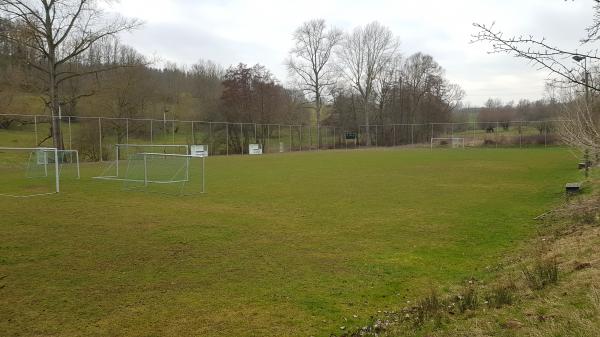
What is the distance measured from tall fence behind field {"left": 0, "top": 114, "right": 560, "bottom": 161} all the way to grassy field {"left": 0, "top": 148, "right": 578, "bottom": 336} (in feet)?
53.5

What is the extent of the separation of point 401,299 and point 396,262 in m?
1.51

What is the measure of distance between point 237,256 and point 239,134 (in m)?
41.1

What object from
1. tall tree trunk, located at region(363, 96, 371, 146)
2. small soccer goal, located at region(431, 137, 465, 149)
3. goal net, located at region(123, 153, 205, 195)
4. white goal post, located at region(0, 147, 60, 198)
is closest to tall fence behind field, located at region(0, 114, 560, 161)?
tall tree trunk, located at region(363, 96, 371, 146)

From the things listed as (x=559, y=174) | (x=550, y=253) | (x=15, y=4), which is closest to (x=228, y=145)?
(x=15, y=4)

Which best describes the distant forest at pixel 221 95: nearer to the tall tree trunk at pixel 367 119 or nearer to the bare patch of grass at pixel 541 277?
the tall tree trunk at pixel 367 119

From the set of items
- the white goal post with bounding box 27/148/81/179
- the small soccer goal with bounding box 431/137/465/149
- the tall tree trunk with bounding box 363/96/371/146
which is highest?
the tall tree trunk with bounding box 363/96/371/146

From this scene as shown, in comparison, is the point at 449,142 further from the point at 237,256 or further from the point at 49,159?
the point at 237,256

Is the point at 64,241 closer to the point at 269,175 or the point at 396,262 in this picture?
the point at 396,262

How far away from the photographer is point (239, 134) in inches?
1869

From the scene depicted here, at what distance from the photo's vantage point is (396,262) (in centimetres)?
668

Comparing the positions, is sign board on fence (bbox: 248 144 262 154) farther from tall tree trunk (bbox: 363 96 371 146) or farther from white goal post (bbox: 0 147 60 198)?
white goal post (bbox: 0 147 60 198)

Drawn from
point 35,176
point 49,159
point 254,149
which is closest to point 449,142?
point 254,149

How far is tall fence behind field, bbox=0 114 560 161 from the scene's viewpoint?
30.0 metres

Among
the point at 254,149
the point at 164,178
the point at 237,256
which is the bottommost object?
the point at 237,256
